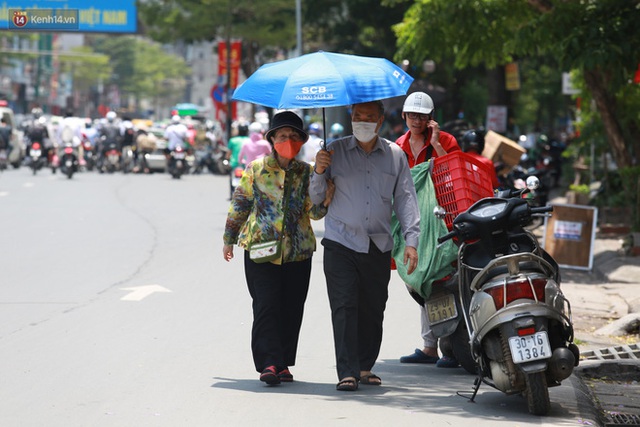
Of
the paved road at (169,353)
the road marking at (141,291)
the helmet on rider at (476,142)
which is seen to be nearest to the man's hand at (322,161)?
the paved road at (169,353)

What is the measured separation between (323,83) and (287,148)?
1.90 ft

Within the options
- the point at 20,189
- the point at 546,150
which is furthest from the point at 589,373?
the point at 546,150

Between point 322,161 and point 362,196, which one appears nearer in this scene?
point 322,161

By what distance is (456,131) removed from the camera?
24.5 m

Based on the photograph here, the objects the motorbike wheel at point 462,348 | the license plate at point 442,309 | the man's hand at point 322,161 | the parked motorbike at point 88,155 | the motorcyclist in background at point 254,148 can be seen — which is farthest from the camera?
the parked motorbike at point 88,155

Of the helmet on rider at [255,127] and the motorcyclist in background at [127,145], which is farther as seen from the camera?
the motorcyclist in background at [127,145]

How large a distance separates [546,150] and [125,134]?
13730 millimetres

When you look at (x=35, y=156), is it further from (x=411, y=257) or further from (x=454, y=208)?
(x=411, y=257)

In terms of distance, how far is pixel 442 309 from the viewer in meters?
7.59

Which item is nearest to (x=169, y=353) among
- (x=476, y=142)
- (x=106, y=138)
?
(x=476, y=142)

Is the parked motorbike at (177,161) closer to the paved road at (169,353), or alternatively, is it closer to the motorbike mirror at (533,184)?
the paved road at (169,353)

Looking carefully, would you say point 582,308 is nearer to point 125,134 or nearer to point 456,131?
point 456,131

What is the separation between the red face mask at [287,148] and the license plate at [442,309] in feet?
4.50

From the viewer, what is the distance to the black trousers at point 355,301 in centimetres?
708
